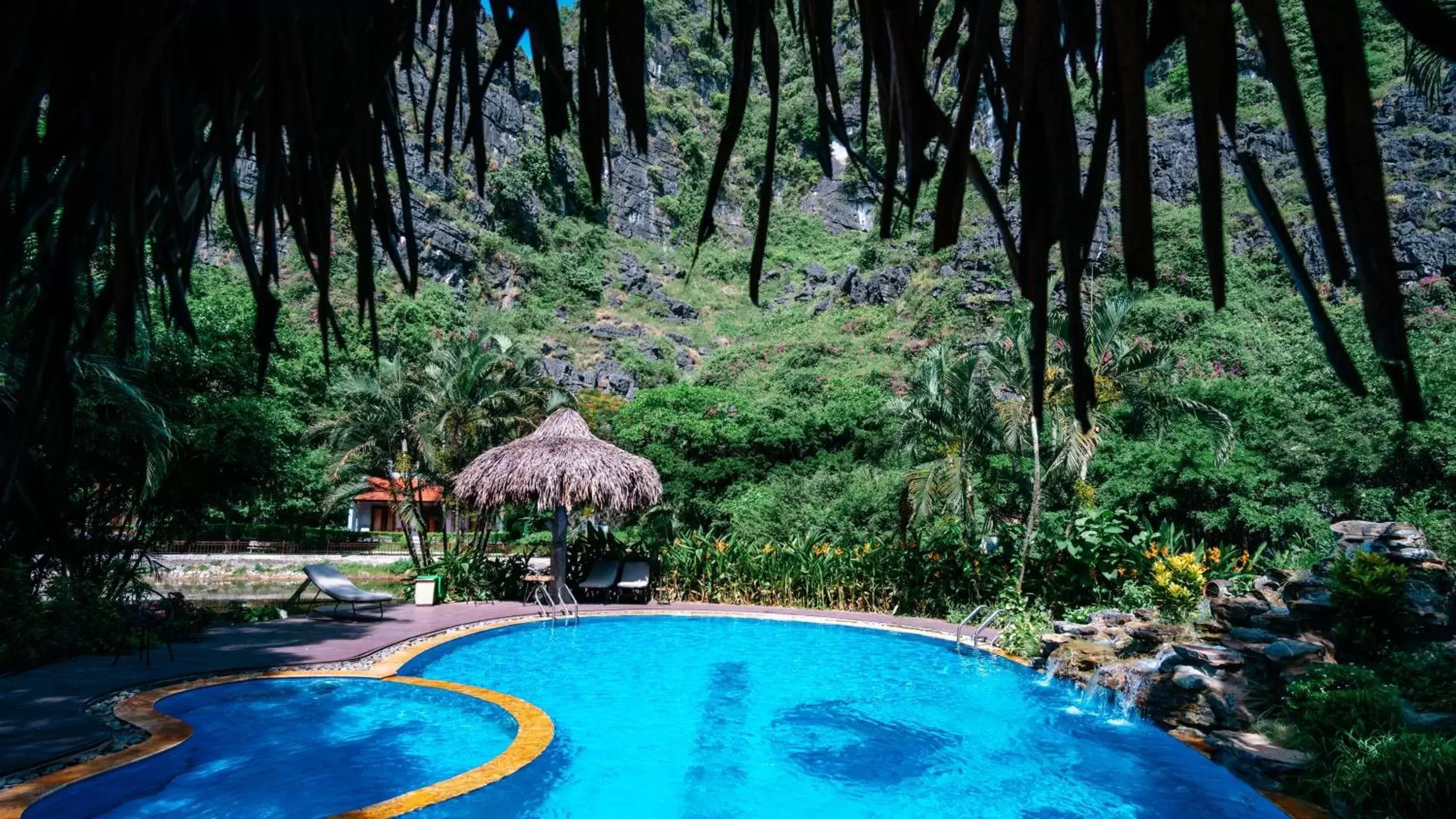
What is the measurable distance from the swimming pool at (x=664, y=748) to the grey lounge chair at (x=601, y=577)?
143 inches

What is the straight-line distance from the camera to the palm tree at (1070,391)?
995 centimetres

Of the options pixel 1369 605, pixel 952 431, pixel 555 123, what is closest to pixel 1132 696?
pixel 1369 605

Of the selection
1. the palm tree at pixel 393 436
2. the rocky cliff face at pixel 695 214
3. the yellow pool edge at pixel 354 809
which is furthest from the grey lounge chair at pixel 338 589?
the rocky cliff face at pixel 695 214

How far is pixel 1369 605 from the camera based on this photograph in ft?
21.1

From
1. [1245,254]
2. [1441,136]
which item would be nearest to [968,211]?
[1245,254]

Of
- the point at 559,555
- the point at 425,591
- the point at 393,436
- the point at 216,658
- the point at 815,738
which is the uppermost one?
the point at 393,436

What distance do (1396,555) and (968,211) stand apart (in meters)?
33.2

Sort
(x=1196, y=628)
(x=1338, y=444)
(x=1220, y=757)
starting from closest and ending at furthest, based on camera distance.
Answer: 1. (x=1220, y=757)
2. (x=1196, y=628)
3. (x=1338, y=444)

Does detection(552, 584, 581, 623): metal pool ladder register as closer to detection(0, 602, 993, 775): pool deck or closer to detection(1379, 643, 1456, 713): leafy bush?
detection(0, 602, 993, 775): pool deck

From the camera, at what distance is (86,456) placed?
6668 millimetres

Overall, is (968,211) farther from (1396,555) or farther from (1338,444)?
(1396,555)

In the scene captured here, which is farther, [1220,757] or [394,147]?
[1220,757]

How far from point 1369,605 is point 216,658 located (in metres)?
9.74

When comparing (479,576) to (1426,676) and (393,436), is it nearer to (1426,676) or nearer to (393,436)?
(393,436)
